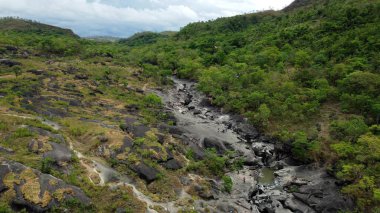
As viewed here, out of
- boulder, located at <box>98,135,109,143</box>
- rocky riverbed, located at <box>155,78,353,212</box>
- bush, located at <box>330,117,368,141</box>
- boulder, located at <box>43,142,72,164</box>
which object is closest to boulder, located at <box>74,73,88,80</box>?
rocky riverbed, located at <box>155,78,353,212</box>

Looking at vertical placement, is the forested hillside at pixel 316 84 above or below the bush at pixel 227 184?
above

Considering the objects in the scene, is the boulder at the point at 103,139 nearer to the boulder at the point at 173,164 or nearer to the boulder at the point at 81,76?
the boulder at the point at 173,164

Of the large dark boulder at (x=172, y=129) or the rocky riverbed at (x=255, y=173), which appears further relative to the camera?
the large dark boulder at (x=172, y=129)

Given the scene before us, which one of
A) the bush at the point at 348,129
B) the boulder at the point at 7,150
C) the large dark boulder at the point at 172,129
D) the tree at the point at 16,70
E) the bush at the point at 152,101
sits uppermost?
the tree at the point at 16,70

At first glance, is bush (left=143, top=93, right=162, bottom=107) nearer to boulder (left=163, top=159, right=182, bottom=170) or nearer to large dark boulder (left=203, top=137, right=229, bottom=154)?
large dark boulder (left=203, top=137, right=229, bottom=154)

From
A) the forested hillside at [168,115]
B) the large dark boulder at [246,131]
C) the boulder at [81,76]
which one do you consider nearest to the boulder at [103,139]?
the forested hillside at [168,115]

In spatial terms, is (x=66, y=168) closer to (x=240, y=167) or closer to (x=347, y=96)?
(x=240, y=167)

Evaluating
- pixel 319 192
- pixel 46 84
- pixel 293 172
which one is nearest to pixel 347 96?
pixel 293 172
